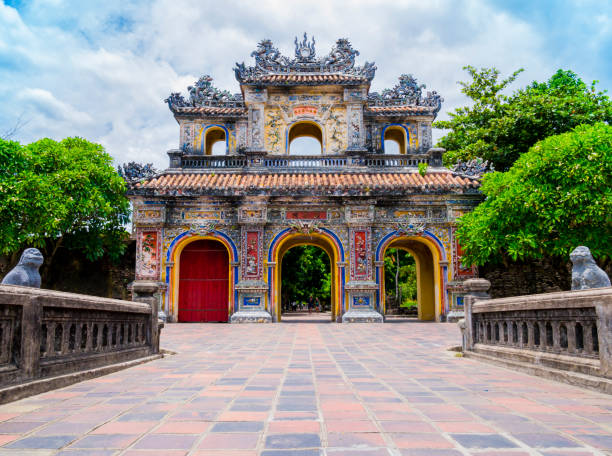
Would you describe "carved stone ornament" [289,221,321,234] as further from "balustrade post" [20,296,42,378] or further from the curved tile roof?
"balustrade post" [20,296,42,378]

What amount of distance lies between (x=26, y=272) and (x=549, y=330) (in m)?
6.29

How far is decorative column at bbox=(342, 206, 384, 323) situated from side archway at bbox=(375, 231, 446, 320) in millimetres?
435

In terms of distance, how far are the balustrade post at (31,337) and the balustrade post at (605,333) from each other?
5.06 meters

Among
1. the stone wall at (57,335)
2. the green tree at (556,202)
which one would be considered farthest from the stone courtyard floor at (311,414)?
the green tree at (556,202)

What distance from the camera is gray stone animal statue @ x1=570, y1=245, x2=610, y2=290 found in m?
6.02

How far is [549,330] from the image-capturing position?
215 inches

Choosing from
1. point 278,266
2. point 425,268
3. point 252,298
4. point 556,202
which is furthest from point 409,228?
point 252,298

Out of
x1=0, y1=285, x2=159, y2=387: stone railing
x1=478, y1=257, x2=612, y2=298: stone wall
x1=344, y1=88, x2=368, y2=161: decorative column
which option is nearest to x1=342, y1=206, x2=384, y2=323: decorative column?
x1=344, y1=88, x2=368, y2=161: decorative column

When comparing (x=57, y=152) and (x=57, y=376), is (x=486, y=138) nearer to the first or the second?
(x=57, y=152)

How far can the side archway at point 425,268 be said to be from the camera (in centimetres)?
1745

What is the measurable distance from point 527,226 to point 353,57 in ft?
33.7

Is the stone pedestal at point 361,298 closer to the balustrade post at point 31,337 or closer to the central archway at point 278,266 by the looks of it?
the central archway at point 278,266

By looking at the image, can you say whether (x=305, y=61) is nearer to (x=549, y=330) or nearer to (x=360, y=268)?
(x=360, y=268)

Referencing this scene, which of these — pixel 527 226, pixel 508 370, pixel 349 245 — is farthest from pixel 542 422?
pixel 349 245
